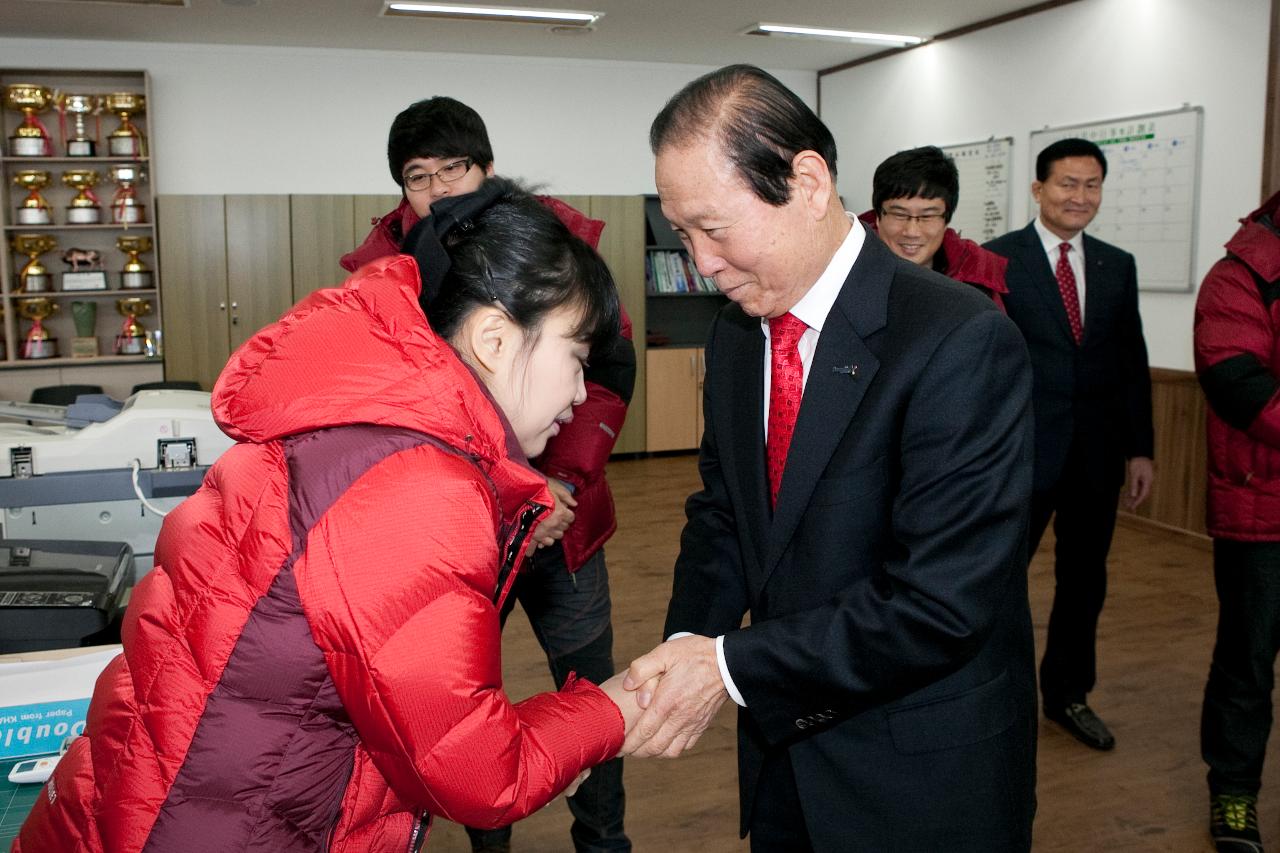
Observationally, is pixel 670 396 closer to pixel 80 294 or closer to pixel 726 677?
pixel 80 294

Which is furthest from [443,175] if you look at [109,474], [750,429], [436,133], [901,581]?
[901,581]

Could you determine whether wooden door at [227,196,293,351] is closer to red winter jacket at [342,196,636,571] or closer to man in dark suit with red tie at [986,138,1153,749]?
red winter jacket at [342,196,636,571]

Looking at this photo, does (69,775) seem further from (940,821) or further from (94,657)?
(940,821)

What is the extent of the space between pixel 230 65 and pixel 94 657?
22.1 feet

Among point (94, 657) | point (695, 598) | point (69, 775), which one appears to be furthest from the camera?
point (695, 598)

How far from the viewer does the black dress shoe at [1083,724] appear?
3.18 meters

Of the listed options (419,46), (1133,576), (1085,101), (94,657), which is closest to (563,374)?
(94,657)

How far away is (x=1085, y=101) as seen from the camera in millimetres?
6109

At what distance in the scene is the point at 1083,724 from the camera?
3.22m

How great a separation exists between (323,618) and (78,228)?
22.8 ft

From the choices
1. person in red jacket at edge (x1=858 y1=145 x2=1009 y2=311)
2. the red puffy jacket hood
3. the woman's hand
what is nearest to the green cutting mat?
the red puffy jacket hood

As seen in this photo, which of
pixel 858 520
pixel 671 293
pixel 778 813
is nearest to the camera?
pixel 858 520

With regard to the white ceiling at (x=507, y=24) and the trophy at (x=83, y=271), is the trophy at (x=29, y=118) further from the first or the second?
the trophy at (x=83, y=271)

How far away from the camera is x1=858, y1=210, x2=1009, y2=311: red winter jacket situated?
3.10 metres
